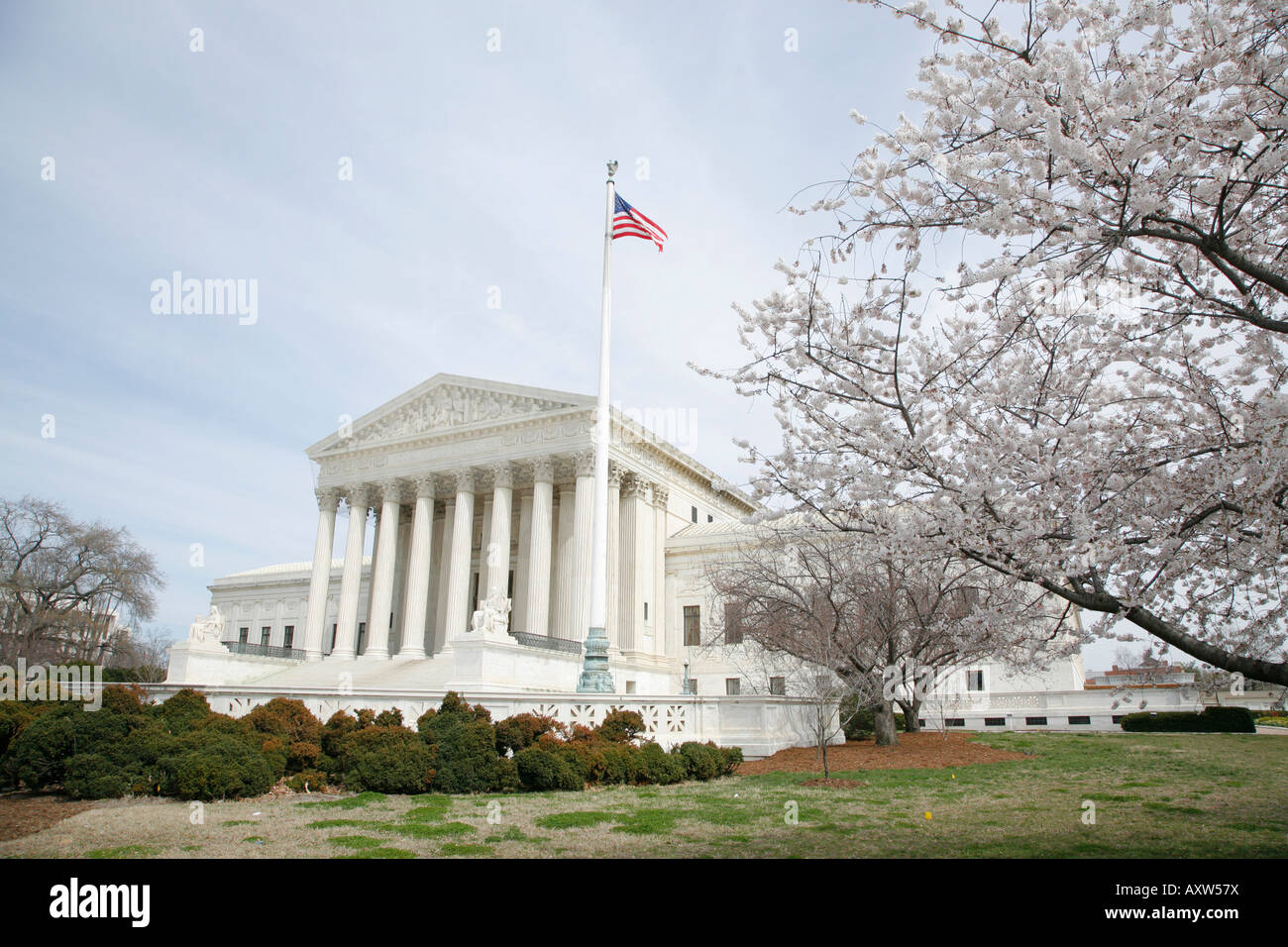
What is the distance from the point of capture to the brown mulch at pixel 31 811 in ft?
31.0

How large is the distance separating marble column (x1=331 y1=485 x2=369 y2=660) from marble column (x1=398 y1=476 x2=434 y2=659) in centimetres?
278

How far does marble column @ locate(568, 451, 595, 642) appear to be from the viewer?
38.5 m

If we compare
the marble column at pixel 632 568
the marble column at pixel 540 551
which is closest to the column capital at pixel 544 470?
the marble column at pixel 540 551

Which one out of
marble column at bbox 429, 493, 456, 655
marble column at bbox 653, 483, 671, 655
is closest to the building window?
marble column at bbox 653, 483, 671, 655

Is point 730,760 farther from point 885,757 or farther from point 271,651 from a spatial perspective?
point 271,651

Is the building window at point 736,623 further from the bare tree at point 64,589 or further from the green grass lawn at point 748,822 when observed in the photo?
the bare tree at point 64,589

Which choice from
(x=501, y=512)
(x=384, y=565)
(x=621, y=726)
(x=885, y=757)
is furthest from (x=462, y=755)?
(x=384, y=565)

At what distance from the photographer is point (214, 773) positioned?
1220 centimetres

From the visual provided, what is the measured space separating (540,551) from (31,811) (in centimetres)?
2916

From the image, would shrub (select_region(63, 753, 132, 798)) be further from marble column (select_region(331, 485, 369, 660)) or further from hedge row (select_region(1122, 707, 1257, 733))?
hedge row (select_region(1122, 707, 1257, 733))

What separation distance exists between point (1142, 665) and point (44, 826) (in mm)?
13055

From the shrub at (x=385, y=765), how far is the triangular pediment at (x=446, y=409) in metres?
26.0
